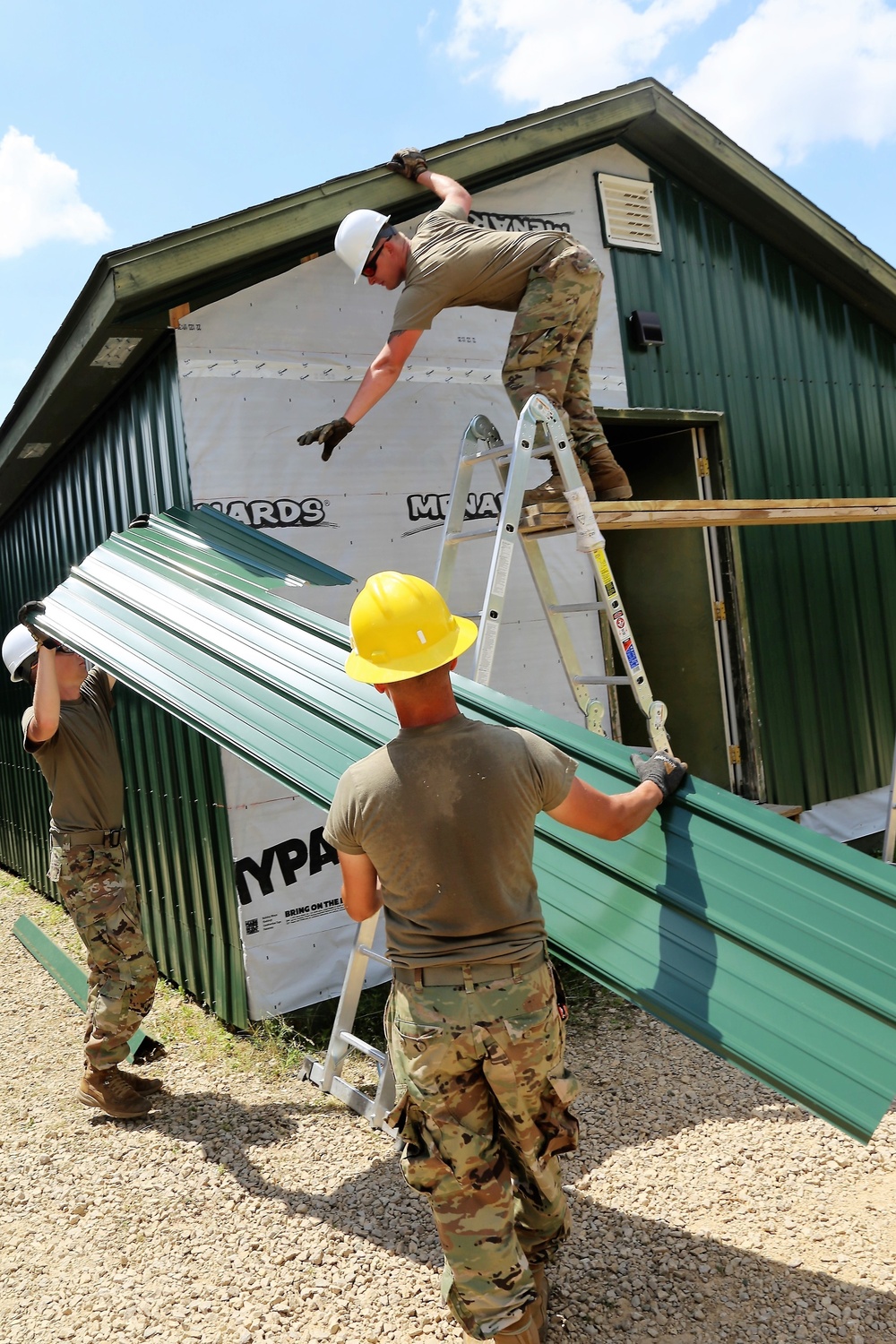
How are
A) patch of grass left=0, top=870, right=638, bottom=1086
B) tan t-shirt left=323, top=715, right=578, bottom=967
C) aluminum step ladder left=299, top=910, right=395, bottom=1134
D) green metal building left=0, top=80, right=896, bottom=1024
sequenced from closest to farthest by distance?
1. tan t-shirt left=323, top=715, right=578, bottom=967
2. aluminum step ladder left=299, top=910, right=395, bottom=1134
3. patch of grass left=0, top=870, right=638, bottom=1086
4. green metal building left=0, top=80, right=896, bottom=1024

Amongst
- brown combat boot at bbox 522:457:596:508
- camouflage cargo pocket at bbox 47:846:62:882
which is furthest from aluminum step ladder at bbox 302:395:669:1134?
camouflage cargo pocket at bbox 47:846:62:882

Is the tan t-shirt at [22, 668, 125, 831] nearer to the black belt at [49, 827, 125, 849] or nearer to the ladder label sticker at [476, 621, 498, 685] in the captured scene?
the black belt at [49, 827, 125, 849]

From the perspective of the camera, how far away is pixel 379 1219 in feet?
10.1

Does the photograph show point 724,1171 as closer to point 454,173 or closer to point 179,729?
point 179,729

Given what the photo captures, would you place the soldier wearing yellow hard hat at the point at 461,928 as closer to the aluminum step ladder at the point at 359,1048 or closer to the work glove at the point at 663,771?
the work glove at the point at 663,771

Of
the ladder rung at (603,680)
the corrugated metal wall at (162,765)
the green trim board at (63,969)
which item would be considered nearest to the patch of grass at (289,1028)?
the corrugated metal wall at (162,765)

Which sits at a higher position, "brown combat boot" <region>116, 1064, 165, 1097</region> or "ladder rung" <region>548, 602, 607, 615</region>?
"ladder rung" <region>548, 602, 607, 615</region>

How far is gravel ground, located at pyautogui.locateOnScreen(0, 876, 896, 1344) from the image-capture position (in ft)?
8.46

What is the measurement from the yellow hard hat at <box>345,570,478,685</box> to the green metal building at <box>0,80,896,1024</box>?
2802 millimetres

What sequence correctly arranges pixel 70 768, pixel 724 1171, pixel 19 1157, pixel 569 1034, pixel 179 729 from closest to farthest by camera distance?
pixel 724 1171 → pixel 19 1157 → pixel 70 768 → pixel 569 1034 → pixel 179 729

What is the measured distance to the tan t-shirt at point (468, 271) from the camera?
13.1ft

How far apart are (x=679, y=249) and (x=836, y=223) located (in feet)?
3.95

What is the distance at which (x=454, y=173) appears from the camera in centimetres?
513

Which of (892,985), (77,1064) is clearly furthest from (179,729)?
(892,985)
